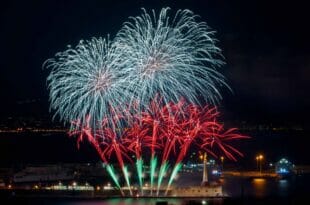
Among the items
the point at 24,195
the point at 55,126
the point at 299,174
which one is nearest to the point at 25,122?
the point at 55,126

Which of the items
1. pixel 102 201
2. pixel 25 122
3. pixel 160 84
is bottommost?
pixel 102 201

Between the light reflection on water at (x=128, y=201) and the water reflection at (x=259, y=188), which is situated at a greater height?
the water reflection at (x=259, y=188)

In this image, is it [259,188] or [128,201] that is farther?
[259,188]

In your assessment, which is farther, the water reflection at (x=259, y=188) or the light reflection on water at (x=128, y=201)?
the water reflection at (x=259, y=188)

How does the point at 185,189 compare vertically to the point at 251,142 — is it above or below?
below

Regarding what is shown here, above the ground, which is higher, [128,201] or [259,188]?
[259,188]

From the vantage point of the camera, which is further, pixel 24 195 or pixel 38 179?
pixel 38 179

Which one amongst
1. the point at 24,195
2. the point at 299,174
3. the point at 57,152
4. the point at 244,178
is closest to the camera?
the point at 24,195

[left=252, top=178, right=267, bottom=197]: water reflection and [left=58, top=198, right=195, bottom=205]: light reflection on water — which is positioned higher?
[left=252, top=178, right=267, bottom=197]: water reflection

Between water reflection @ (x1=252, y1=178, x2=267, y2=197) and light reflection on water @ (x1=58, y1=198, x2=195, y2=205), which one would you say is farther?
water reflection @ (x1=252, y1=178, x2=267, y2=197)

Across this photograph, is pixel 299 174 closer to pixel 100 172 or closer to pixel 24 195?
pixel 100 172

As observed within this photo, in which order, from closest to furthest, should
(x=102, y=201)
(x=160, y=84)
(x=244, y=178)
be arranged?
1. (x=160, y=84)
2. (x=102, y=201)
3. (x=244, y=178)
